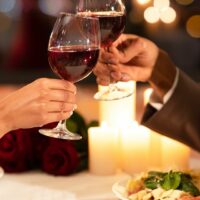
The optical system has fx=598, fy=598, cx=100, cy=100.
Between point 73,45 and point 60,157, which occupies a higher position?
point 73,45

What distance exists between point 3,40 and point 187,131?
3.21 metres

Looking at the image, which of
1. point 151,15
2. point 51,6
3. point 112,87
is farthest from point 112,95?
point 51,6

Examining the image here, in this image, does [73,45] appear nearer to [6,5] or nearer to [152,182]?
[152,182]

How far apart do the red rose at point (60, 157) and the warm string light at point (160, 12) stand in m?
2.44

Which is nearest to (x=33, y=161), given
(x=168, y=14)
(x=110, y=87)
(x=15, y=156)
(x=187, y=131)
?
(x=15, y=156)

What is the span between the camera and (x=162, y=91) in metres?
1.82

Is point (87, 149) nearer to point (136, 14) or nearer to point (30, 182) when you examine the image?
point (30, 182)

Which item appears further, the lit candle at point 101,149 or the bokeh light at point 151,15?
the bokeh light at point 151,15

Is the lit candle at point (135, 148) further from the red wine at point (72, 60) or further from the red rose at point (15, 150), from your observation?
the red wine at point (72, 60)

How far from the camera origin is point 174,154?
1708 mm

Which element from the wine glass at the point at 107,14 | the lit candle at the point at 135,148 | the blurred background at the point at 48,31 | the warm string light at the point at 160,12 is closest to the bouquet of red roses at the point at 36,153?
the lit candle at the point at 135,148

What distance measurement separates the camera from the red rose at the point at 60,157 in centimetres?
162

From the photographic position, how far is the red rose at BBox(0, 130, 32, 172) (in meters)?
1.63

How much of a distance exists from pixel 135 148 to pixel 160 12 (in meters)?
2.49
